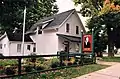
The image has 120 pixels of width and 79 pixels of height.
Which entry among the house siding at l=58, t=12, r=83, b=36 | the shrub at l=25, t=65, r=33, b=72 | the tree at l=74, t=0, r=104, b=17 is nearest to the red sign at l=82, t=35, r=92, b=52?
the shrub at l=25, t=65, r=33, b=72

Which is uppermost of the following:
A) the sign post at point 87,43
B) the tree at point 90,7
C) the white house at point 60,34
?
the tree at point 90,7

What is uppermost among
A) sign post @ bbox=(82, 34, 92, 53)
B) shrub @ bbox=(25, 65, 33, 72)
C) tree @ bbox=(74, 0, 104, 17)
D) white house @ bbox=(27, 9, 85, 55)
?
tree @ bbox=(74, 0, 104, 17)

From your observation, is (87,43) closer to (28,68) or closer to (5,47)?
(28,68)

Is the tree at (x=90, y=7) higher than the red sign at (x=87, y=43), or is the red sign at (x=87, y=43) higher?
the tree at (x=90, y=7)

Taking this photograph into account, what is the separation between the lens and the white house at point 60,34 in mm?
31611

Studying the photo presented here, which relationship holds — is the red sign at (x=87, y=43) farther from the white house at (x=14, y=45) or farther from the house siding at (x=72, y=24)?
the white house at (x=14, y=45)

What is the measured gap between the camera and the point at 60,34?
31516 mm

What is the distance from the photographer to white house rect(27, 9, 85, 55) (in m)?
31.6

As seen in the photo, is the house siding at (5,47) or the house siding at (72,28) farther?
the house siding at (5,47)

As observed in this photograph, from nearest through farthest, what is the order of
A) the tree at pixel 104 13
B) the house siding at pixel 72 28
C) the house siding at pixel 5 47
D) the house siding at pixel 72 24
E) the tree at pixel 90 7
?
the tree at pixel 104 13 < the tree at pixel 90 7 < the house siding at pixel 72 28 < the house siding at pixel 72 24 < the house siding at pixel 5 47

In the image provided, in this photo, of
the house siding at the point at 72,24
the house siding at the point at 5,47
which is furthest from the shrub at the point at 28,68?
the house siding at the point at 5,47

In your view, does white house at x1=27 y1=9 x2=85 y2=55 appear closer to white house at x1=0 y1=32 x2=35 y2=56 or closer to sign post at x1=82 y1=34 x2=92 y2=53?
white house at x1=0 y1=32 x2=35 y2=56

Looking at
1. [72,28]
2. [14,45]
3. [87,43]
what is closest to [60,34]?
[72,28]

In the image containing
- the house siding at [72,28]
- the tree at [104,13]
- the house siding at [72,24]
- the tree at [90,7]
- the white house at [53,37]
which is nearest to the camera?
the tree at [104,13]
